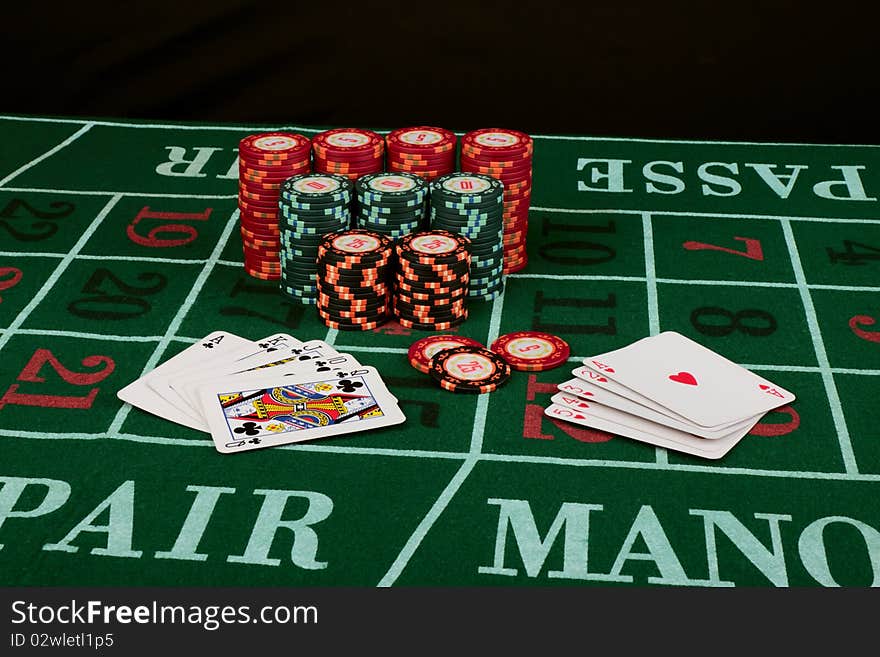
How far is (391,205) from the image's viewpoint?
4.44m

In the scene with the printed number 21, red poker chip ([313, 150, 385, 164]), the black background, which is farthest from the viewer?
the black background

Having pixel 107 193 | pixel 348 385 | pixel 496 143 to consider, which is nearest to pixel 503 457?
pixel 348 385

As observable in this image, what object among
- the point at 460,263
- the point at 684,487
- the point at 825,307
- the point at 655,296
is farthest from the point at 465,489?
the point at 825,307

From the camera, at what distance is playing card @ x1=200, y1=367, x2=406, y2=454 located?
145 inches

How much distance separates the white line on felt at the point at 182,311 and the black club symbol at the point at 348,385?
0.65 m

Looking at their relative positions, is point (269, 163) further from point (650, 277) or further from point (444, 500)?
point (444, 500)

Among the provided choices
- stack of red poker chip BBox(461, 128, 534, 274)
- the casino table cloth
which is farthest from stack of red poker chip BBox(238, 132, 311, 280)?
stack of red poker chip BBox(461, 128, 534, 274)

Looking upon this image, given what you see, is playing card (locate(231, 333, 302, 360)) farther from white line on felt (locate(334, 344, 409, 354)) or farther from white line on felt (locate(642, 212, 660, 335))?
white line on felt (locate(642, 212, 660, 335))

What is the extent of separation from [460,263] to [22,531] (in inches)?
67.2

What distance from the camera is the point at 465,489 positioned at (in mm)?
3484

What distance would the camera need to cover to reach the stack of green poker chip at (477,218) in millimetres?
4445

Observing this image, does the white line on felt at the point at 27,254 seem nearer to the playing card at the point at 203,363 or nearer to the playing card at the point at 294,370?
the playing card at the point at 203,363

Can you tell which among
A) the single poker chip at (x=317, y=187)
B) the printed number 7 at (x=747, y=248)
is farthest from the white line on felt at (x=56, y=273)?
the printed number 7 at (x=747, y=248)

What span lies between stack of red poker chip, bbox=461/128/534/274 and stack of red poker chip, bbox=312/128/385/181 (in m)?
0.33
